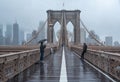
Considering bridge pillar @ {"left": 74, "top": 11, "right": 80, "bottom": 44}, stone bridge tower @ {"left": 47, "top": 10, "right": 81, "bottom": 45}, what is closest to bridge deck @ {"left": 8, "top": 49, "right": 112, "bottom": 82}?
stone bridge tower @ {"left": 47, "top": 10, "right": 81, "bottom": 45}

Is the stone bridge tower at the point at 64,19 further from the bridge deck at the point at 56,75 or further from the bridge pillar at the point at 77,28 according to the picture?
the bridge deck at the point at 56,75

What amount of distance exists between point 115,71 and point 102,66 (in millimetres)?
5189

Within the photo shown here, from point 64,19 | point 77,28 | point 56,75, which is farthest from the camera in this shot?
point 77,28

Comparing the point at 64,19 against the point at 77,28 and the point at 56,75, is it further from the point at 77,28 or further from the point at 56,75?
the point at 56,75

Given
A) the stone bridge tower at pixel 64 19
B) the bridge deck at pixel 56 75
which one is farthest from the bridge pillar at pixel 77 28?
the bridge deck at pixel 56 75

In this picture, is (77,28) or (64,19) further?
(77,28)

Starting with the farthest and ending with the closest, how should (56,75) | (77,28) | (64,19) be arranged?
1. (77,28)
2. (64,19)
3. (56,75)

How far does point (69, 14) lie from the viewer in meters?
180

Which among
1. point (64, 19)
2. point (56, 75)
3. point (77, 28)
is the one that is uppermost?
point (64, 19)

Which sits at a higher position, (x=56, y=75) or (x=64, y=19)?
(x=64, y=19)

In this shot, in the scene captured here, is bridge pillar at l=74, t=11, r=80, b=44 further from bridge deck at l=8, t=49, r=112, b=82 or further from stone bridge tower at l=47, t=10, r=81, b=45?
bridge deck at l=8, t=49, r=112, b=82

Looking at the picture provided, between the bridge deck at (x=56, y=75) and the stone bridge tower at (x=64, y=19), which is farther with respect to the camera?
the stone bridge tower at (x=64, y=19)

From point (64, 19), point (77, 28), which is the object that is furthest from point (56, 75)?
point (77, 28)

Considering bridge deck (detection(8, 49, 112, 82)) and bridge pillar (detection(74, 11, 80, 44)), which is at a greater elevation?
bridge pillar (detection(74, 11, 80, 44))
